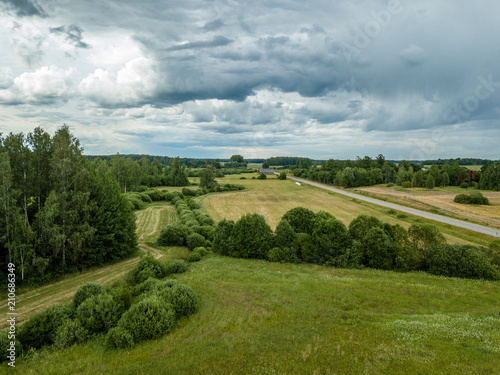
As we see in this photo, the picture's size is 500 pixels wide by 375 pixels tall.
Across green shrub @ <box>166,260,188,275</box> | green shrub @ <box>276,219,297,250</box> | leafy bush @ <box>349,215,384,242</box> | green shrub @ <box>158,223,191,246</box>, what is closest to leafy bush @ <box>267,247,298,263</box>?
green shrub @ <box>276,219,297,250</box>

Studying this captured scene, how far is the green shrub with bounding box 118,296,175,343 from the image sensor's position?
44.3 feet

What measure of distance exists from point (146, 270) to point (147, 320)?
9.24 meters

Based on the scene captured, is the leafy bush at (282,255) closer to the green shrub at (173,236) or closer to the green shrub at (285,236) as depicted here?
the green shrub at (285,236)

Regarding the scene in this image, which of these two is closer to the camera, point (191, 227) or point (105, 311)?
point (105, 311)

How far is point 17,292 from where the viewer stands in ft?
68.8

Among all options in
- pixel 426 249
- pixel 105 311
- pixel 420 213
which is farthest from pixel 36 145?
pixel 420 213

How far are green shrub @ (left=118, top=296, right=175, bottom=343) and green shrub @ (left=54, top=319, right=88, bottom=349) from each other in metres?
2.13

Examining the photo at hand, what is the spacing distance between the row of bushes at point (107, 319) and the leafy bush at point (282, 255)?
1354 centimetres

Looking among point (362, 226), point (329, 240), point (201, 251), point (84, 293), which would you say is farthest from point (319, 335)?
point (201, 251)

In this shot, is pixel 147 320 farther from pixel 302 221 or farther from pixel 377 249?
pixel 377 249

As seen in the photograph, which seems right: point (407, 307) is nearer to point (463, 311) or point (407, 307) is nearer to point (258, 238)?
point (463, 311)

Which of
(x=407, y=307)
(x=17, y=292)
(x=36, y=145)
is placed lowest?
(x=17, y=292)

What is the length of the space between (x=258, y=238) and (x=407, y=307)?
53.6 ft

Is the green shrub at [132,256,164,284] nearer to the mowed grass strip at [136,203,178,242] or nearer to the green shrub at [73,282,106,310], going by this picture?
the green shrub at [73,282,106,310]
